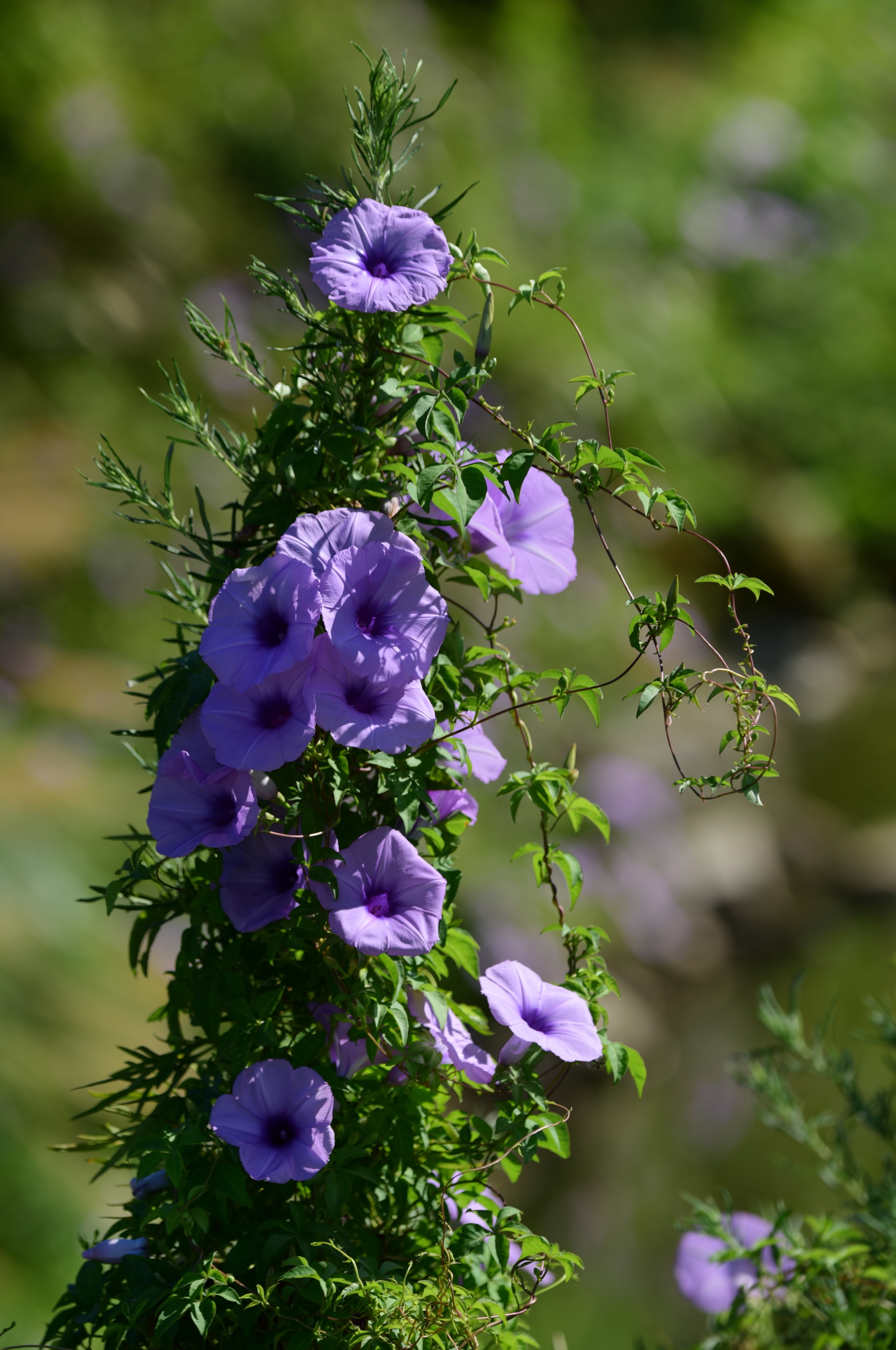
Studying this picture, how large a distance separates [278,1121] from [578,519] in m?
3.01

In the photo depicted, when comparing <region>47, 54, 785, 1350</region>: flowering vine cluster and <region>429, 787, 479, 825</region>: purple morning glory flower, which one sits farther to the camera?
<region>429, 787, 479, 825</region>: purple morning glory flower

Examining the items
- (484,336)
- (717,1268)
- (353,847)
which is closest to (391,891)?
(353,847)

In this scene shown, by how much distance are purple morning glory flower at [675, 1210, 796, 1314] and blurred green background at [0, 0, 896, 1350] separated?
0.24m

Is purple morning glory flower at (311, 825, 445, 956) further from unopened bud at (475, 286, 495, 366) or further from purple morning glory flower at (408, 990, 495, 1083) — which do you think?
unopened bud at (475, 286, 495, 366)

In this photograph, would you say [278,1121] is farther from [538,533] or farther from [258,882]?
[538,533]

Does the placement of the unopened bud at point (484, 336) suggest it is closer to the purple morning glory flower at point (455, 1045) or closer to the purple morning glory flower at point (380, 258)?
the purple morning glory flower at point (380, 258)

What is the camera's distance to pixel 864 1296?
3.01 feet

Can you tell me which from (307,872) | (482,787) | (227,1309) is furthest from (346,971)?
(482,787)

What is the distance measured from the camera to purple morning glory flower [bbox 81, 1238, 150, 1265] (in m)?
0.67

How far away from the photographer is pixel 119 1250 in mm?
676

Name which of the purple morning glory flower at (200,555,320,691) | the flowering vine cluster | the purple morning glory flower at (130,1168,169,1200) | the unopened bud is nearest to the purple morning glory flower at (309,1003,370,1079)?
the flowering vine cluster

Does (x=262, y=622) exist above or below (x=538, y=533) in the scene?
below

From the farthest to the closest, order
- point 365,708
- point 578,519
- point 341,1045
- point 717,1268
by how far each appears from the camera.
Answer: point 578,519 < point 717,1268 < point 341,1045 < point 365,708

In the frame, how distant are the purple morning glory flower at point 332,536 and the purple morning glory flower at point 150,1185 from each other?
41 centimetres
